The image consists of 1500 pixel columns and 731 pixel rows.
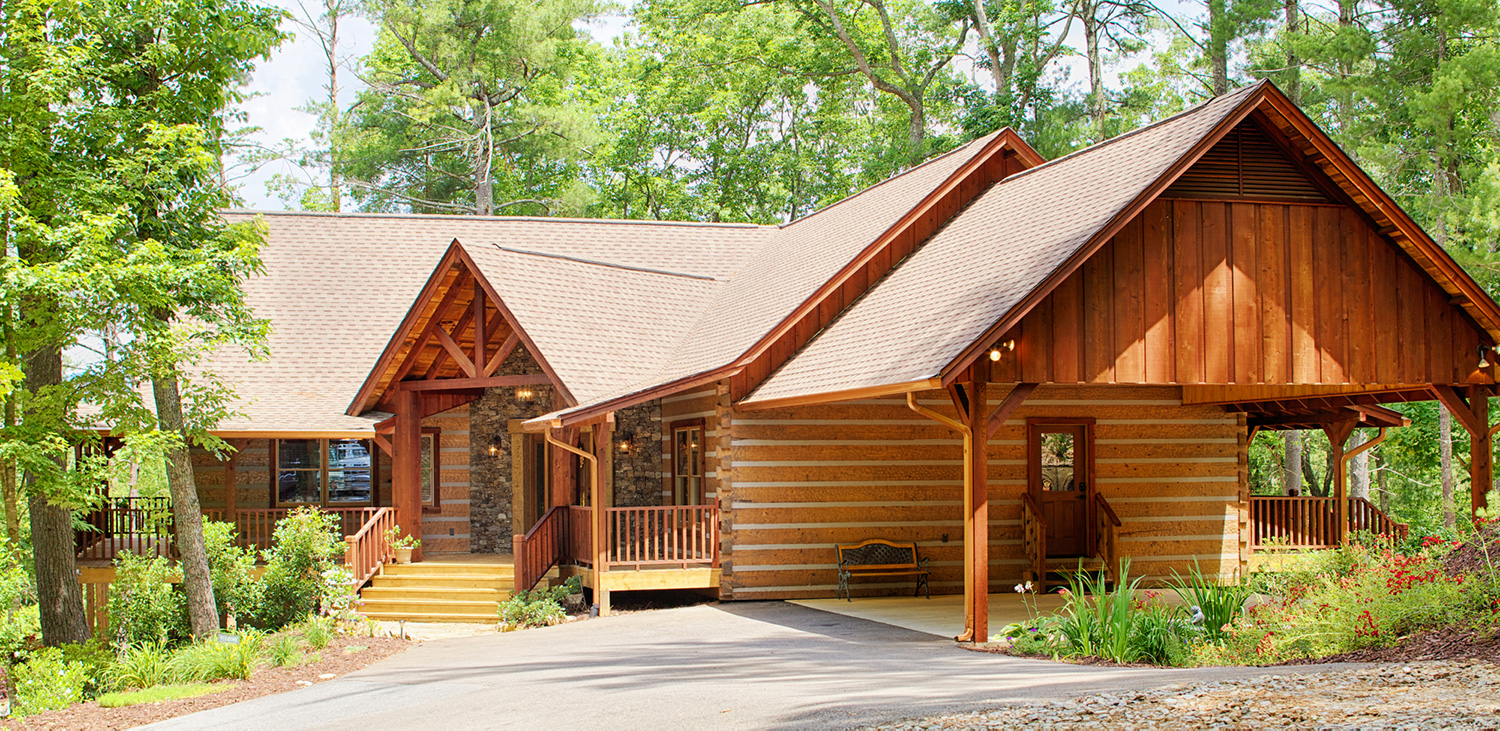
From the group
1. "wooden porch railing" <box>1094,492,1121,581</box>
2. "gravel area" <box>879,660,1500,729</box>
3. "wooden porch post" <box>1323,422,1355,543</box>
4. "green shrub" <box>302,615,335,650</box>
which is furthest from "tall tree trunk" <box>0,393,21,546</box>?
"wooden porch post" <box>1323,422,1355,543</box>

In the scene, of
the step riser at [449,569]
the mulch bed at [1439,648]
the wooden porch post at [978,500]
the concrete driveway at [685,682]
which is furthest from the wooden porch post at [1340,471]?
the step riser at [449,569]

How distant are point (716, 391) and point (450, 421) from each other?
5542 millimetres

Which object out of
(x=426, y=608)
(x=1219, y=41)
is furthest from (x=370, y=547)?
(x=1219, y=41)

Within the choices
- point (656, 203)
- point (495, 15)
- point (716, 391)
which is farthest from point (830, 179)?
Answer: point (716, 391)

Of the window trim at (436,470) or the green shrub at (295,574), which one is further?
the window trim at (436,470)

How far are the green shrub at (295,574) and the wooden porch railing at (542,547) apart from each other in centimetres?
234

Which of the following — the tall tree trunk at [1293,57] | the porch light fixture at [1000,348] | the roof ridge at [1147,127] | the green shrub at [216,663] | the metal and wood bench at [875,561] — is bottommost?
the green shrub at [216,663]

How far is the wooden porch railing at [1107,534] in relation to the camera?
16.3 m

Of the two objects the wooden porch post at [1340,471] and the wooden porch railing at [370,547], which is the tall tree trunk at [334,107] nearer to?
the wooden porch railing at [370,547]

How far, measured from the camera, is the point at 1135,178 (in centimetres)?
1302

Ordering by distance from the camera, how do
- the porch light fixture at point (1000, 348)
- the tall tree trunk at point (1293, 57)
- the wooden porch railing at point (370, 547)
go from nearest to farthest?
the porch light fixture at point (1000, 348)
the wooden porch railing at point (370, 547)
the tall tree trunk at point (1293, 57)

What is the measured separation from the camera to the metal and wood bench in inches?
623

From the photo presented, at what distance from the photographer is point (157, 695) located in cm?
1135

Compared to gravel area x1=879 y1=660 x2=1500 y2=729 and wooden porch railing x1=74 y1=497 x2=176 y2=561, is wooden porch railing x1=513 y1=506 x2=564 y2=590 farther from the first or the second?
gravel area x1=879 y1=660 x2=1500 y2=729
